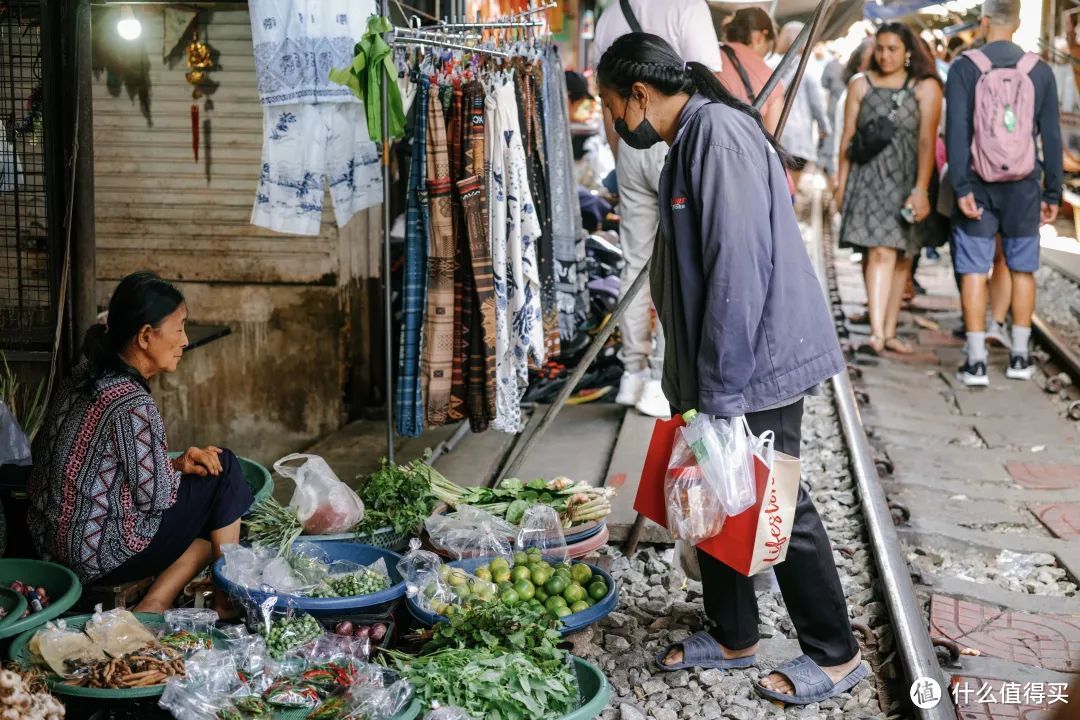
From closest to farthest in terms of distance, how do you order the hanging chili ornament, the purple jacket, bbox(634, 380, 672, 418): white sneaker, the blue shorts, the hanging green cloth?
the purple jacket < the hanging green cloth < the hanging chili ornament < bbox(634, 380, 672, 418): white sneaker < the blue shorts

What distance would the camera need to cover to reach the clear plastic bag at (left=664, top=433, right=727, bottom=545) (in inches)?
155

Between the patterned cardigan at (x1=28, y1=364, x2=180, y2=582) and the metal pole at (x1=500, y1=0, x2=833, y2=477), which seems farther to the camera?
the metal pole at (x1=500, y1=0, x2=833, y2=477)

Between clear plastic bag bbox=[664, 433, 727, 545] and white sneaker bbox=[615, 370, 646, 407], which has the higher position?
clear plastic bag bbox=[664, 433, 727, 545]

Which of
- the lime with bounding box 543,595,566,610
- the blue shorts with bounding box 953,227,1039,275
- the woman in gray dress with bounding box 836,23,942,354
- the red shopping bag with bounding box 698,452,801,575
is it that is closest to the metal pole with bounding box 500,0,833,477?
the lime with bounding box 543,595,566,610

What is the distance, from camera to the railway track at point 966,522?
14.7 feet

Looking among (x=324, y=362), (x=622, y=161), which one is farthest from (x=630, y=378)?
(x=324, y=362)

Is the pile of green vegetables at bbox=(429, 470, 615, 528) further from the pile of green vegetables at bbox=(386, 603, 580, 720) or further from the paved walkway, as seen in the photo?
the paved walkway

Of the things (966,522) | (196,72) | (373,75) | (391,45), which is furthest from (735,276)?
(196,72)

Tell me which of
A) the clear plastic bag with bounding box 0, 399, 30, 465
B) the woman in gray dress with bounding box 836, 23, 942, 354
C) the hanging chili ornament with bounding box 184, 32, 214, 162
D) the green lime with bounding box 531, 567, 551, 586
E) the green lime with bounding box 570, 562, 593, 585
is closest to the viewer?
the green lime with bounding box 531, 567, 551, 586

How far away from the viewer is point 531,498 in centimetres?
527

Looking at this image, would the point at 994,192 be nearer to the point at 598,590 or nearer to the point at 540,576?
the point at 598,590

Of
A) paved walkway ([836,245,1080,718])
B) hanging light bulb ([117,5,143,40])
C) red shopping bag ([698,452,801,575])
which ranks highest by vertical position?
hanging light bulb ([117,5,143,40])

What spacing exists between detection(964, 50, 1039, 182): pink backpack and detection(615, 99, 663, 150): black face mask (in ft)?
17.1

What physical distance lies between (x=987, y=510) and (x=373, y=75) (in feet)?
12.7
